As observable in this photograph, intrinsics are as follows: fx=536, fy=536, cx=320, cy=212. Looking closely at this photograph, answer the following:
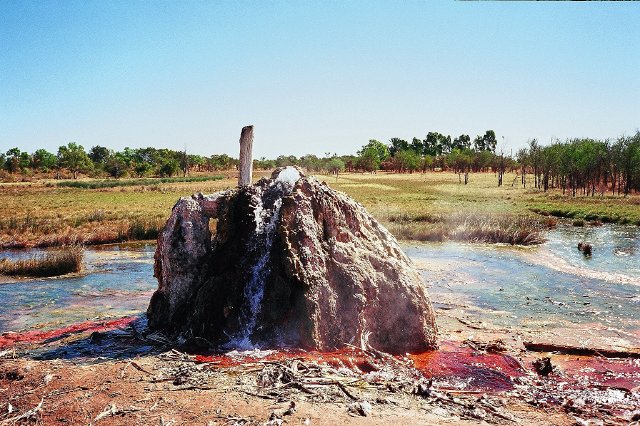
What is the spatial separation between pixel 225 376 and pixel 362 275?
9.55ft

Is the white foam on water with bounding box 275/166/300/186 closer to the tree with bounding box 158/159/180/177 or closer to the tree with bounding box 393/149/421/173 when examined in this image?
the tree with bounding box 158/159/180/177

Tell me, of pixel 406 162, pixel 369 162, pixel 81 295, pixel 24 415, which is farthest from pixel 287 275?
pixel 369 162

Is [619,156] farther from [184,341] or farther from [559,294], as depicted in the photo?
[184,341]

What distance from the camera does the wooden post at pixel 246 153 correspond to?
33.7 ft

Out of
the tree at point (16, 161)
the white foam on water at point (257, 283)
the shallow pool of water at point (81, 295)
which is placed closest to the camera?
the white foam on water at point (257, 283)

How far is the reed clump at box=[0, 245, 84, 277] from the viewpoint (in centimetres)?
1689

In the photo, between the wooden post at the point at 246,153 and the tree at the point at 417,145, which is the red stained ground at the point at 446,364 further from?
the tree at the point at 417,145

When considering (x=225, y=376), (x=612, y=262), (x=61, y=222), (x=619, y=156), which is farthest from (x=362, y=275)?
(x=619, y=156)

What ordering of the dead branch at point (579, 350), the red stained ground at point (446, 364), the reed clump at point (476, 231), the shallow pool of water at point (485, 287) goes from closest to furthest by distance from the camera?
the red stained ground at point (446, 364) → the dead branch at point (579, 350) → the shallow pool of water at point (485, 287) → the reed clump at point (476, 231)

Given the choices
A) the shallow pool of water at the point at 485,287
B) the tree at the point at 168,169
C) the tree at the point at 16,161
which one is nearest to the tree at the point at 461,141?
the tree at the point at 168,169

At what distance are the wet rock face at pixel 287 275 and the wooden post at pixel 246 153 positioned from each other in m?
0.57

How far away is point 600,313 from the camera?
12.5m

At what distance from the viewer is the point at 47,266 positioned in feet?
55.7

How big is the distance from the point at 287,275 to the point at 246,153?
3.09 metres
